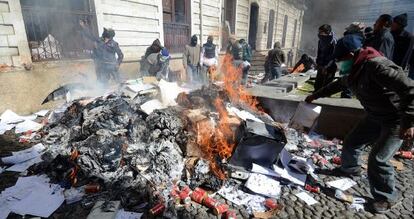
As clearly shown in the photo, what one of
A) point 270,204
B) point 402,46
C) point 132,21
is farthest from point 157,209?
point 132,21

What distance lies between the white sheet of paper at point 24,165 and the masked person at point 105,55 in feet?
12.2

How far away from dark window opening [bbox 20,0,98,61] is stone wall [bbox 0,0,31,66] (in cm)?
29

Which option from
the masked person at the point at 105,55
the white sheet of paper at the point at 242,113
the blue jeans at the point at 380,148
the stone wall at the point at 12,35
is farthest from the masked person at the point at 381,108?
the stone wall at the point at 12,35

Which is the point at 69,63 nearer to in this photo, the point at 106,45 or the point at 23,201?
the point at 106,45

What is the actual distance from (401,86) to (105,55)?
6752mm

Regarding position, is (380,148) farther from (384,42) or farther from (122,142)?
(122,142)

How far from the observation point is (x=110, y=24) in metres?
7.70

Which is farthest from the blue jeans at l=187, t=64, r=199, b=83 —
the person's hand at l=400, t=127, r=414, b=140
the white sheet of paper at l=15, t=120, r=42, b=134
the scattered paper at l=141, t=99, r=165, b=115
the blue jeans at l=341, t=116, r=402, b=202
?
the person's hand at l=400, t=127, r=414, b=140

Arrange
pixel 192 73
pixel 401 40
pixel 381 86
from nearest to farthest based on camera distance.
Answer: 1. pixel 381 86
2. pixel 401 40
3. pixel 192 73

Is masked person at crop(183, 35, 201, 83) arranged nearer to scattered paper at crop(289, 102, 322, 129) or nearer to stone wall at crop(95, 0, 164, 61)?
stone wall at crop(95, 0, 164, 61)

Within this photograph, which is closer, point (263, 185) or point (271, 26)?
point (263, 185)

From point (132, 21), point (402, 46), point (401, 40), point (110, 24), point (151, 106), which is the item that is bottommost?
point (151, 106)

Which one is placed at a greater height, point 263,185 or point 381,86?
point 381,86

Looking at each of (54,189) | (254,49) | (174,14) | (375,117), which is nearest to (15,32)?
(54,189)
